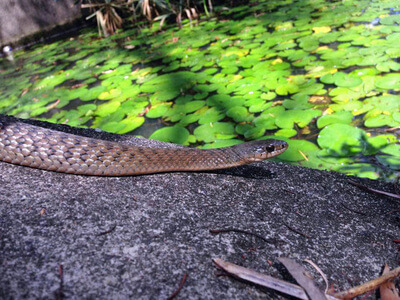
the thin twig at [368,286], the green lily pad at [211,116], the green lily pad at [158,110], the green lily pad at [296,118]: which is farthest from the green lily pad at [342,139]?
the green lily pad at [158,110]

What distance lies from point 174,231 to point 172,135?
212cm

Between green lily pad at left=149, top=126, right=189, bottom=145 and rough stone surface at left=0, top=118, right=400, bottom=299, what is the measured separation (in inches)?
51.0

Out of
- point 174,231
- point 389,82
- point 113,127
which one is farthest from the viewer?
point 113,127

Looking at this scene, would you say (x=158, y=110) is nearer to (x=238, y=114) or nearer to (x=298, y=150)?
(x=238, y=114)

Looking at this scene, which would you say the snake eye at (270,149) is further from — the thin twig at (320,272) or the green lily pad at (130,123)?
the green lily pad at (130,123)

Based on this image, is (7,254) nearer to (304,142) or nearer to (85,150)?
(85,150)

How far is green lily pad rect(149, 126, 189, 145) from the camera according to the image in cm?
365

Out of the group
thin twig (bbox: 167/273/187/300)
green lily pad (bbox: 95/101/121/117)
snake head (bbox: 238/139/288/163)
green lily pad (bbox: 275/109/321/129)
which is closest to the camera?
thin twig (bbox: 167/273/187/300)

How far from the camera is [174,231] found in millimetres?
1682

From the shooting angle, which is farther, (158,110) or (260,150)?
(158,110)

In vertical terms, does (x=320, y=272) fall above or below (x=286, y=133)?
above

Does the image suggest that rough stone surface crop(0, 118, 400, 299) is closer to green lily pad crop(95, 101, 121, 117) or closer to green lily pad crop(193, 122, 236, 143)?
green lily pad crop(193, 122, 236, 143)

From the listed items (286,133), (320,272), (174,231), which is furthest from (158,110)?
(320,272)

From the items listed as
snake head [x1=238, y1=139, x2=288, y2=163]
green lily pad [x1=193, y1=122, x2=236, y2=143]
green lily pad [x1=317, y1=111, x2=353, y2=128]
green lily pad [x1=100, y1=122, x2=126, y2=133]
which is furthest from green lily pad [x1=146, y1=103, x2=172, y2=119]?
snake head [x1=238, y1=139, x2=288, y2=163]
